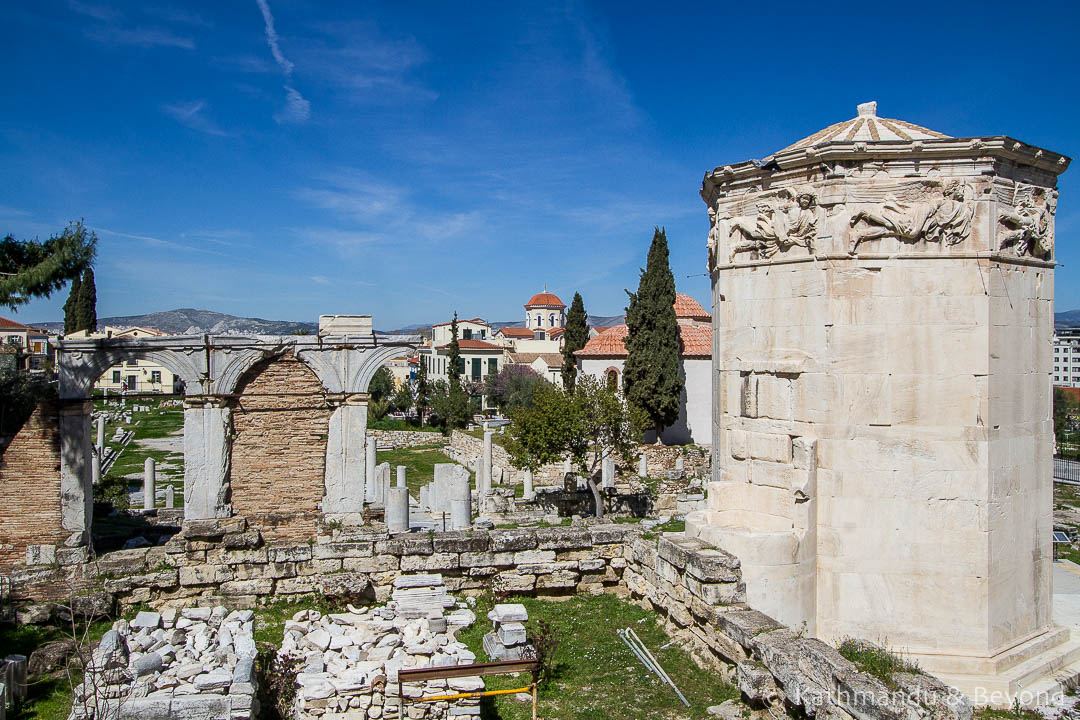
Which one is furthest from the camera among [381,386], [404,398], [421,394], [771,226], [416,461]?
[381,386]

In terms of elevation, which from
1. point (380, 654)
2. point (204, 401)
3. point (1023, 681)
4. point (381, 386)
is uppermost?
point (204, 401)

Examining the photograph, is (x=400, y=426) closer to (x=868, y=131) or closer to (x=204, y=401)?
(x=204, y=401)

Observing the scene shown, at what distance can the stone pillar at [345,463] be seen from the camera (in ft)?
36.6

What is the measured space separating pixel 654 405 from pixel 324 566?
68.7ft

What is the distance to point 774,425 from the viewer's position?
21.0 ft

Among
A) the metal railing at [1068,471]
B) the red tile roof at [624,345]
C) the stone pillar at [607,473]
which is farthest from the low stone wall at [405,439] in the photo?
the metal railing at [1068,471]

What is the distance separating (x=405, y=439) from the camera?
37.2m

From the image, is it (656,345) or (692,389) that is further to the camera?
(692,389)

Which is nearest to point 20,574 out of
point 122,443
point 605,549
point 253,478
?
point 253,478

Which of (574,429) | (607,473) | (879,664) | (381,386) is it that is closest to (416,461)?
(607,473)

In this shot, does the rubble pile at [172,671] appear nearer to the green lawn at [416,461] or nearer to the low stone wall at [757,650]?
the low stone wall at [757,650]

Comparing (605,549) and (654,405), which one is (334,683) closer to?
(605,549)

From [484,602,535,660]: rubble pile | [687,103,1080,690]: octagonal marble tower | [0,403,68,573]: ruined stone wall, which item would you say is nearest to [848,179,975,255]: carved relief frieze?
[687,103,1080,690]: octagonal marble tower

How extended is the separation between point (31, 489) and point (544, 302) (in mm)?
69217
